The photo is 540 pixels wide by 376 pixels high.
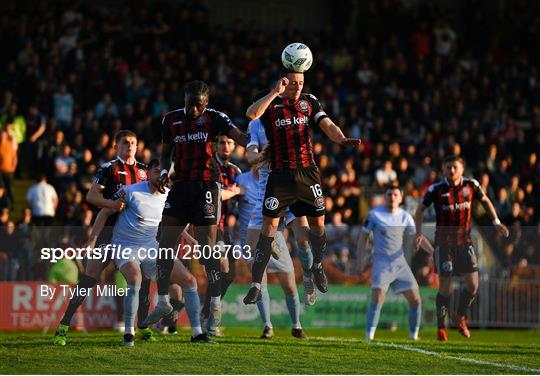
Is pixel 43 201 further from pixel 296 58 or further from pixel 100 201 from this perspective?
pixel 296 58

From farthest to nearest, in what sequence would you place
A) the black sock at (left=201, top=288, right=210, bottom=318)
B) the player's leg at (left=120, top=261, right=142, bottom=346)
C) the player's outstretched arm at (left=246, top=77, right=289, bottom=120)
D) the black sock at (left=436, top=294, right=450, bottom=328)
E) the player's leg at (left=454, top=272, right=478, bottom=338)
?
the black sock at (left=436, top=294, right=450, bottom=328) → the player's leg at (left=454, top=272, right=478, bottom=338) → the black sock at (left=201, top=288, right=210, bottom=318) → the player's leg at (left=120, top=261, right=142, bottom=346) → the player's outstretched arm at (left=246, top=77, right=289, bottom=120)

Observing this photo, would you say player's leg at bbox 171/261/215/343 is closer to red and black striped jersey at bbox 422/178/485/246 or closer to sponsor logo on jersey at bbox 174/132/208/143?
sponsor logo on jersey at bbox 174/132/208/143

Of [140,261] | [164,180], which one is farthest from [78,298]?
[164,180]

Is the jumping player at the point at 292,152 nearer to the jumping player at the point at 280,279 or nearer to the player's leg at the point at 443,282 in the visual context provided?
the jumping player at the point at 280,279

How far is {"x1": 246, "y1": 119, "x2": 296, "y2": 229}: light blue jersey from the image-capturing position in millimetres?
15359

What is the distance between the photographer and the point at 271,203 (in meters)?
14.0

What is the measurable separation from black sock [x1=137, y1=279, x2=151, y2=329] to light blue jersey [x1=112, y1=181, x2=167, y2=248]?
0.65 m

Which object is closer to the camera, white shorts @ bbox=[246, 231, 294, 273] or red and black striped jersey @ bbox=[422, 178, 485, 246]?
white shorts @ bbox=[246, 231, 294, 273]

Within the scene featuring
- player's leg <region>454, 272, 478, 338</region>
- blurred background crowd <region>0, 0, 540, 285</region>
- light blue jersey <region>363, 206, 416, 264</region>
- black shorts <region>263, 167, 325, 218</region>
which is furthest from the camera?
blurred background crowd <region>0, 0, 540, 285</region>

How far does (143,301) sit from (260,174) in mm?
2405

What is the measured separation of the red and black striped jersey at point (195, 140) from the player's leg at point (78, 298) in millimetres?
1969

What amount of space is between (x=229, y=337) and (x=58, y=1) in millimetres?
15930

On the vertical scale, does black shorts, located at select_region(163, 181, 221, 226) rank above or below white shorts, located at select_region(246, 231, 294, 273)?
above

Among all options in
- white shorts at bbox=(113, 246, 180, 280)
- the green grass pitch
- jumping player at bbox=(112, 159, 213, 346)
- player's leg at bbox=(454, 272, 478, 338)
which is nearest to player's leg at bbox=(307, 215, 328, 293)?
the green grass pitch
